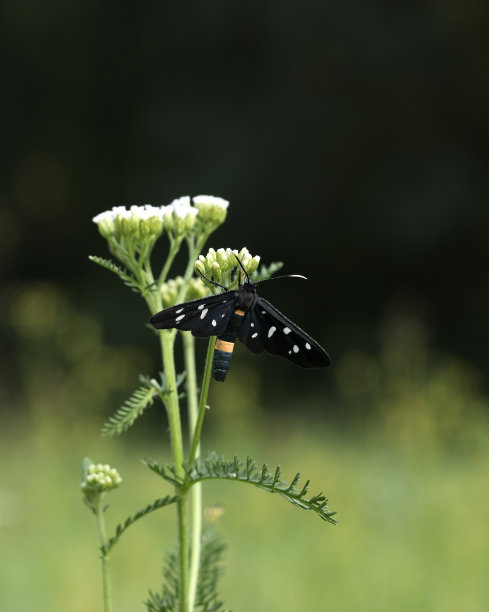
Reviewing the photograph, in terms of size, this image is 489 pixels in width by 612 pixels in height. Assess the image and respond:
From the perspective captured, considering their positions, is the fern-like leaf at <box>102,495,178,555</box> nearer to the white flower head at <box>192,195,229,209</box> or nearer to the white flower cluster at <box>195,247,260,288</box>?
the white flower cluster at <box>195,247,260,288</box>

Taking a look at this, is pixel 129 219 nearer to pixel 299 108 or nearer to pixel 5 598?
pixel 5 598

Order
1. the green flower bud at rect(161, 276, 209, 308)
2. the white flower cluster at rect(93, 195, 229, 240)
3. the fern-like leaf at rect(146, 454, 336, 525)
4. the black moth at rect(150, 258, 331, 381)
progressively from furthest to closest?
the green flower bud at rect(161, 276, 209, 308), the white flower cluster at rect(93, 195, 229, 240), the black moth at rect(150, 258, 331, 381), the fern-like leaf at rect(146, 454, 336, 525)

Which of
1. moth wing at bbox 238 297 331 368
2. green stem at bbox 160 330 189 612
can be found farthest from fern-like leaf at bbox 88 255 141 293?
moth wing at bbox 238 297 331 368

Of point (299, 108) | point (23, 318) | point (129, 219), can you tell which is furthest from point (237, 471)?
point (299, 108)

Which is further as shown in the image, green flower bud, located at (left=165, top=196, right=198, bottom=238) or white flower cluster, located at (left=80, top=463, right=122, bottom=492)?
green flower bud, located at (left=165, top=196, right=198, bottom=238)

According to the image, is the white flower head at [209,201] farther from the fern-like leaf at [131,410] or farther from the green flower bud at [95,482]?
the green flower bud at [95,482]
